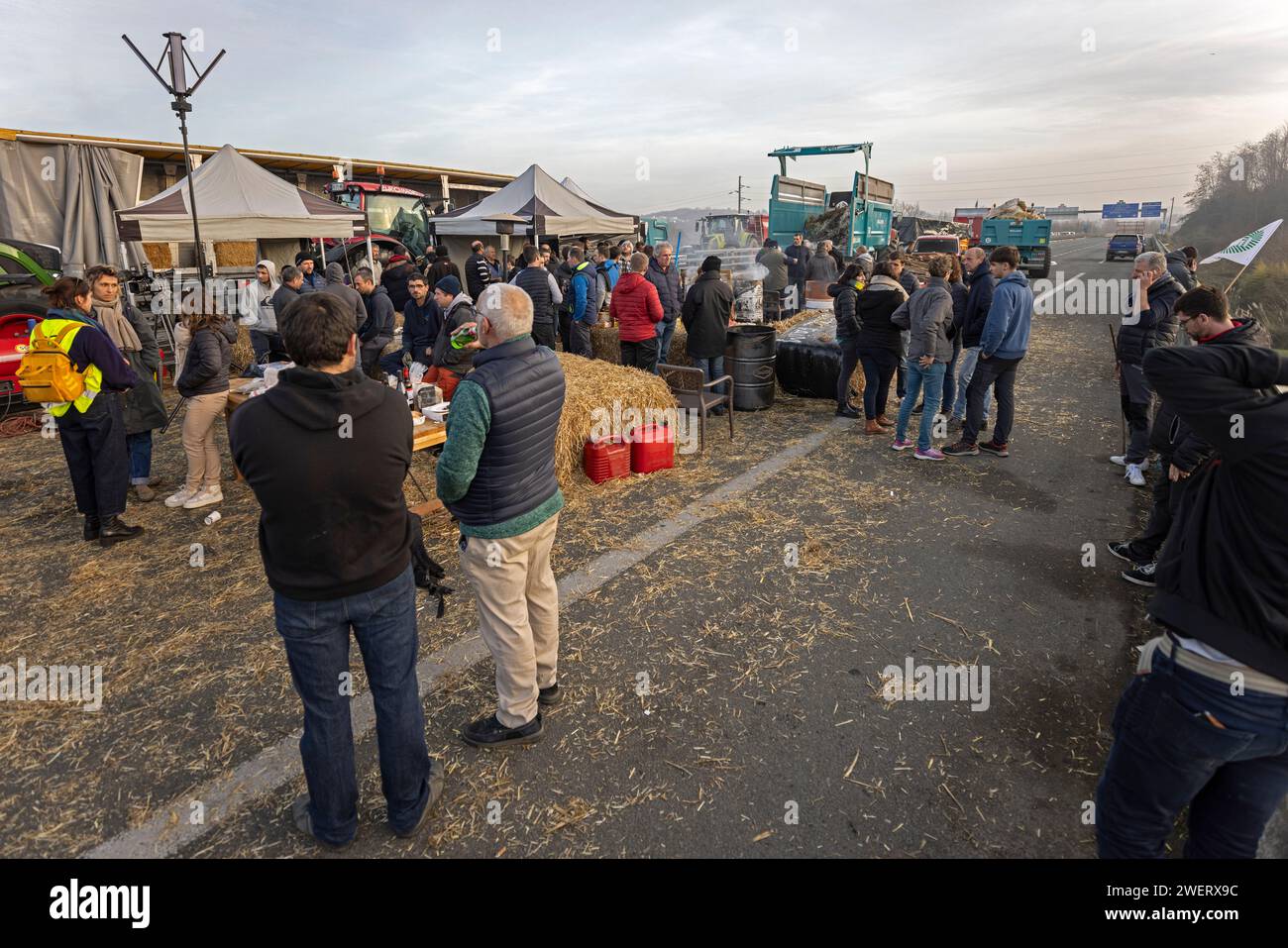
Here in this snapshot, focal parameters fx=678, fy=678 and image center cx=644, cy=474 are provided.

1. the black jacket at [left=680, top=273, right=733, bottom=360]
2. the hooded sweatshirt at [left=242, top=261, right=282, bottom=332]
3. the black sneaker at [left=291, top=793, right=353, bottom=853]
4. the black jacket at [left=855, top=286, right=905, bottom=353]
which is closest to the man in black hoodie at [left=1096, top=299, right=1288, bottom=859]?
the black sneaker at [left=291, top=793, right=353, bottom=853]

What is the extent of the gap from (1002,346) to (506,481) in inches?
238

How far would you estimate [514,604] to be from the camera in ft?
10.4

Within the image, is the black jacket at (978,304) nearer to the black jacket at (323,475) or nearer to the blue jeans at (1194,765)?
the blue jeans at (1194,765)

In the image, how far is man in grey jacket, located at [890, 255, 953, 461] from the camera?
7.12 meters

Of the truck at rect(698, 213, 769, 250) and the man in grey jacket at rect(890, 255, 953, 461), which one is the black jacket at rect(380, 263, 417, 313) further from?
the truck at rect(698, 213, 769, 250)

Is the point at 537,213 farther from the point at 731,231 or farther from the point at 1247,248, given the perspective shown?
the point at 731,231

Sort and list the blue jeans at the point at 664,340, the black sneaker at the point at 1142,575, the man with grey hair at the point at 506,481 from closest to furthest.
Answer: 1. the man with grey hair at the point at 506,481
2. the black sneaker at the point at 1142,575
3. the blue jeans at the point at 664,340

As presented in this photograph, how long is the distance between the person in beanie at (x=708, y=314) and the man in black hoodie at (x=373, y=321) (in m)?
3.85

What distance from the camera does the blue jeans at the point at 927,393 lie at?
733cm

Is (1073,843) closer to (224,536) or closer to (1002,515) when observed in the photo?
(1002,515)

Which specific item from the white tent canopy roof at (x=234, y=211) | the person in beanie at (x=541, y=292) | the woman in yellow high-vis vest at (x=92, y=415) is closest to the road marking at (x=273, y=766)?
the woman in yellow high-vis vest at (x=92, y=415)

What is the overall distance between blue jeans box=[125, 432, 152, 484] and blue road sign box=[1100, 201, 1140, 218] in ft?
233

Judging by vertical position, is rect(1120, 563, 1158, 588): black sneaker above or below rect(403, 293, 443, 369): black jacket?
below

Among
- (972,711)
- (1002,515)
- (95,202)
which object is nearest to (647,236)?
(95,202)
